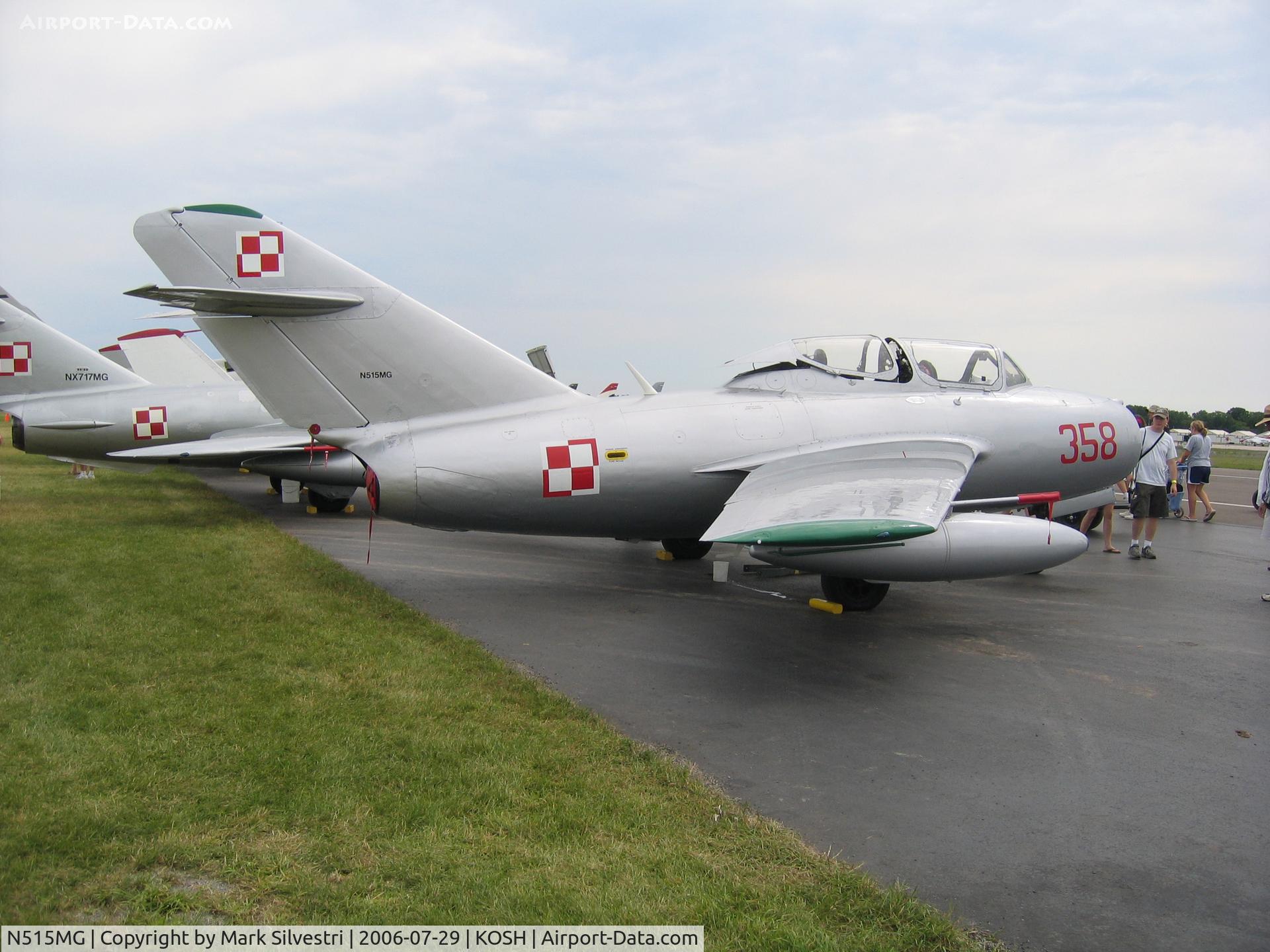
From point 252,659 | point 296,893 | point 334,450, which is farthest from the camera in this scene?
point 334,450

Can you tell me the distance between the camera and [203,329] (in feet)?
24.2

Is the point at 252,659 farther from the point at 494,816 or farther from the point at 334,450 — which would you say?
the point at 334,450

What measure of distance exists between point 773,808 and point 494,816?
1360 mm

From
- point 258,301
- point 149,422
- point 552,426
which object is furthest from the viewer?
point 149,422

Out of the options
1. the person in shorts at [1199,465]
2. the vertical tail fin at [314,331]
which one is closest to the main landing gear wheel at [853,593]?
the vertical tail fin at [314,331]

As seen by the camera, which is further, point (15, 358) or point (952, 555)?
point (15, 358)

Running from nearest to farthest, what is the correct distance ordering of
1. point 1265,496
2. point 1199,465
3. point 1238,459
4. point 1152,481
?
point 1265,496
point 1152,481
point 1199,465
point 1238,459

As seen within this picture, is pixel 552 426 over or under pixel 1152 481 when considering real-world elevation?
over

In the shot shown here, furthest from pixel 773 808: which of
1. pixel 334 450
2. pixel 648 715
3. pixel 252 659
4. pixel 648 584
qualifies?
pixel 334 450

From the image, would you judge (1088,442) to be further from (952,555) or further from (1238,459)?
(1238,459)

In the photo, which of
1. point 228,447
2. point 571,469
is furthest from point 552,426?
point 228,447

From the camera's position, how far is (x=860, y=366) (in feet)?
28.2

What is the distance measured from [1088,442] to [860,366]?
2815mm

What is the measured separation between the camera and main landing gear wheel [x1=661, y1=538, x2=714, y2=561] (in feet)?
34.0
